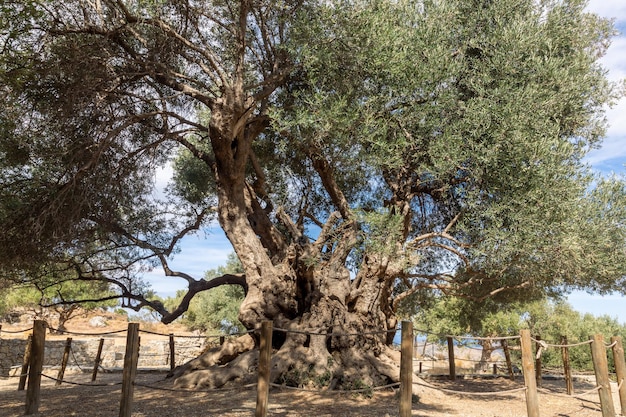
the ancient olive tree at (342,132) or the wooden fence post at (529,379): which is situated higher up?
the ancient olive tree at (342,132)

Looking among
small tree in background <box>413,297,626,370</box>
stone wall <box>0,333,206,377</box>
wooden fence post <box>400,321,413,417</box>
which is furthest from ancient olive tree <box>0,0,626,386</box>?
small tree in background <box>413,297,626,370</box>

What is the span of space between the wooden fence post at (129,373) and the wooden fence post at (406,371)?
409cm

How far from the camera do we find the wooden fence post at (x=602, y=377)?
8.40m

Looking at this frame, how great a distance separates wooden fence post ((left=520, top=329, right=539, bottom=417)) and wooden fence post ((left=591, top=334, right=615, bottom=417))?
1712 millimetres

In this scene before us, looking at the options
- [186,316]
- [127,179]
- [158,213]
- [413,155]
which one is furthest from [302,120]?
[186,316]

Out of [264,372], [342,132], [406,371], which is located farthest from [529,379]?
[342,132]

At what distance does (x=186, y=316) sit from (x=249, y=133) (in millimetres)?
35208

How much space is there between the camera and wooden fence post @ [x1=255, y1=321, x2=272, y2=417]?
6949mm

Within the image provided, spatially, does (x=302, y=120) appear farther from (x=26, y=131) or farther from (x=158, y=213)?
(x=158, y=213)

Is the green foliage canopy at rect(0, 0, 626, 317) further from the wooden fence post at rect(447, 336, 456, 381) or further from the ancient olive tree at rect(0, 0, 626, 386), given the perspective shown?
the wooden fence post at rect(447, 336, 456, 381)

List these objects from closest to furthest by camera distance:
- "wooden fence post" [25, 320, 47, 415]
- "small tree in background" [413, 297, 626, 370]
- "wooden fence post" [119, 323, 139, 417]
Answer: "wooden fence post" [119, 323, 139, 417] < "wooden fence post" [25, 320, 47, 415] < "small tree in background" [413, 297, 626, 370]

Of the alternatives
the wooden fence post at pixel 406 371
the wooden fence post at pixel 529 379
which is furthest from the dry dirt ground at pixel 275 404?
the wooden fence post at pixel 406 371

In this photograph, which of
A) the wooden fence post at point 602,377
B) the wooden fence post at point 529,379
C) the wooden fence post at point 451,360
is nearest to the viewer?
the wooden fence post at point 529,379

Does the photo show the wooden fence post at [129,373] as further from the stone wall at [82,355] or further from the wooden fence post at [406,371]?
the stone wall at [82,355]
